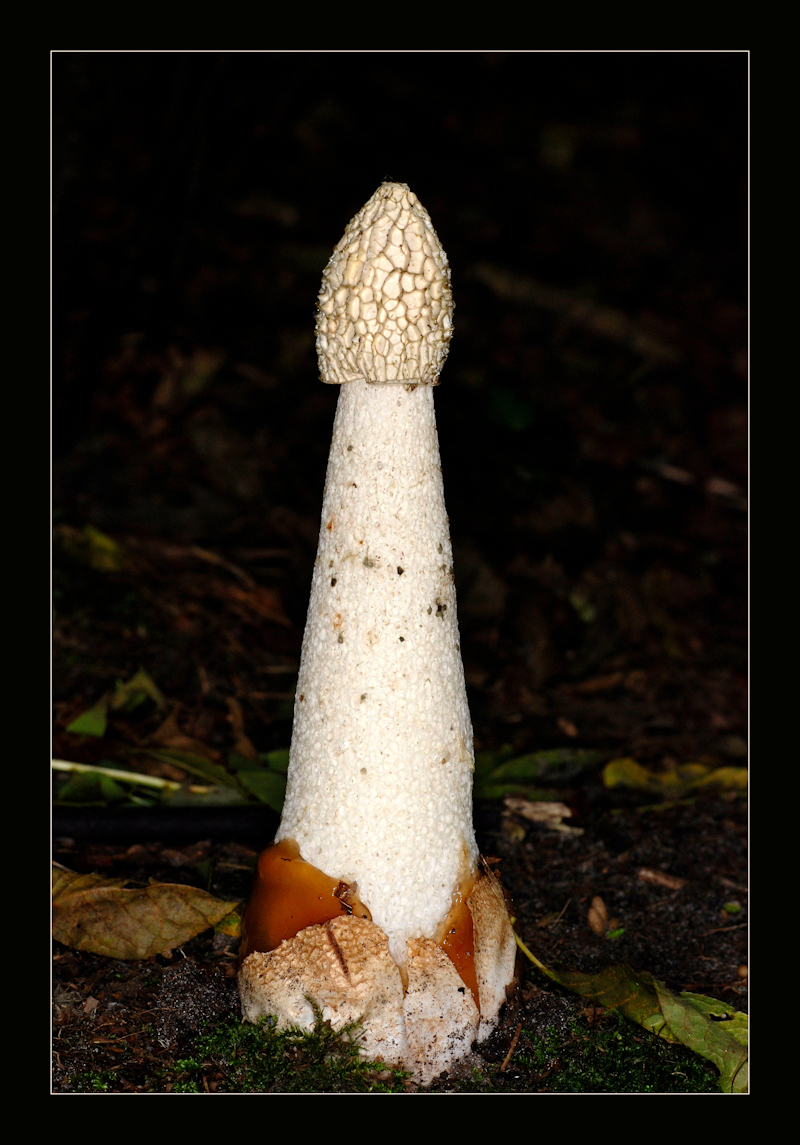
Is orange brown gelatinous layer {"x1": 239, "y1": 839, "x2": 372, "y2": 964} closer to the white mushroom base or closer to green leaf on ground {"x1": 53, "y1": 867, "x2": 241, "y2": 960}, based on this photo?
the white mushroom base

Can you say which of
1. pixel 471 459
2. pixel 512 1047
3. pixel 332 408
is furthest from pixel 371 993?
pixel 332 408

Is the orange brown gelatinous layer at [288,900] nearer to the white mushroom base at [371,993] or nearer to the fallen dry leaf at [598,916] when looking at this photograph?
the white mushroom base at [371,993]

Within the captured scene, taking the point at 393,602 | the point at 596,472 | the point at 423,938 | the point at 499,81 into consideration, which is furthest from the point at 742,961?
the point at 499,81

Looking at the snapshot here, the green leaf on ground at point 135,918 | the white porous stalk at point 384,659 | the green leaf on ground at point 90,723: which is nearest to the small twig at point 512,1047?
the white porous stalk at point 384,659

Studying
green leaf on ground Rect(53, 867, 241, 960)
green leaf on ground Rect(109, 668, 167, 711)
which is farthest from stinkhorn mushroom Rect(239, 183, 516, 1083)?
green leaf on ground Rect(109, 668, 167, 711)

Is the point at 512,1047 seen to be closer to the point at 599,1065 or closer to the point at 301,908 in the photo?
the point at 599,1065
